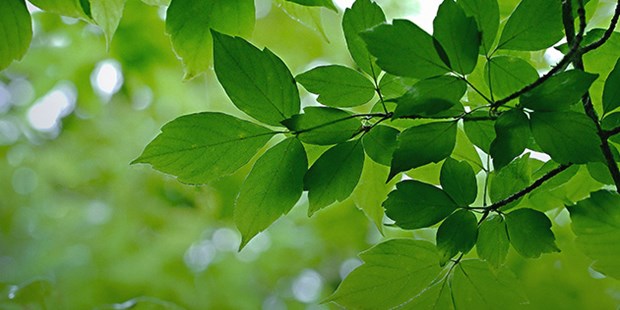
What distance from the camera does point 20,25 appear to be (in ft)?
1.34

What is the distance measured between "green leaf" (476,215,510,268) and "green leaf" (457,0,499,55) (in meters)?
0.10

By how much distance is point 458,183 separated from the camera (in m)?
0.36

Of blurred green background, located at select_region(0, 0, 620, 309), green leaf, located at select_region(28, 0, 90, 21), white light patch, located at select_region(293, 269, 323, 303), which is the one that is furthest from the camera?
white light patch, located at select_region(293, 269, 323, 303)

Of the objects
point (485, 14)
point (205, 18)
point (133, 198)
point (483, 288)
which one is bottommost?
point (483, 288)

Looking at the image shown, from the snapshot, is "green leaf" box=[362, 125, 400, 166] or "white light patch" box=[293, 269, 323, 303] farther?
"white light patch" box=[293, 269, 323, 303]

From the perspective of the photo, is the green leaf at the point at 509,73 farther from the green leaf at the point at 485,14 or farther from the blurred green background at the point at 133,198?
the blurred green background at the point at 133,198

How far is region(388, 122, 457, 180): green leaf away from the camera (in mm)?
322

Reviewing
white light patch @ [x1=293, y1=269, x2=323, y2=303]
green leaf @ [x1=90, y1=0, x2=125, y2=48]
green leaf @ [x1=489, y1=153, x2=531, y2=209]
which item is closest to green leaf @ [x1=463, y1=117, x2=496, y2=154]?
green leaf @ [x1=489, y1=153, x2=531, y2=209]

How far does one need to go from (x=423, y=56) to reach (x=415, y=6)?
1230 millimetres

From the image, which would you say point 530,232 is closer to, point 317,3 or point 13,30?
point 317,3

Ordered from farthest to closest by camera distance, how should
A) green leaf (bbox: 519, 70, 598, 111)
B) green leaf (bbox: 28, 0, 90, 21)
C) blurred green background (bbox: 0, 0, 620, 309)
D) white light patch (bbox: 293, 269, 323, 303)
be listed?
white light patch (bbox: 293, 269, 323, 303), blurred green background (bbox: 0, 0, 620, 309), green leaf (bbox: 28, 0, 90, 21), green leaf (bbox: 519, 70, 598, 111)

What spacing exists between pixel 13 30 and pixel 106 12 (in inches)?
2.3

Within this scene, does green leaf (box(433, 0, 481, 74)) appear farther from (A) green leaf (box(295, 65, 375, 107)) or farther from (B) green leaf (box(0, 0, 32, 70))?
(B) green leaf (box(0, 0, 32, 70))

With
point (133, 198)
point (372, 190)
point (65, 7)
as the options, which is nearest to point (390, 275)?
point (372, 190)
